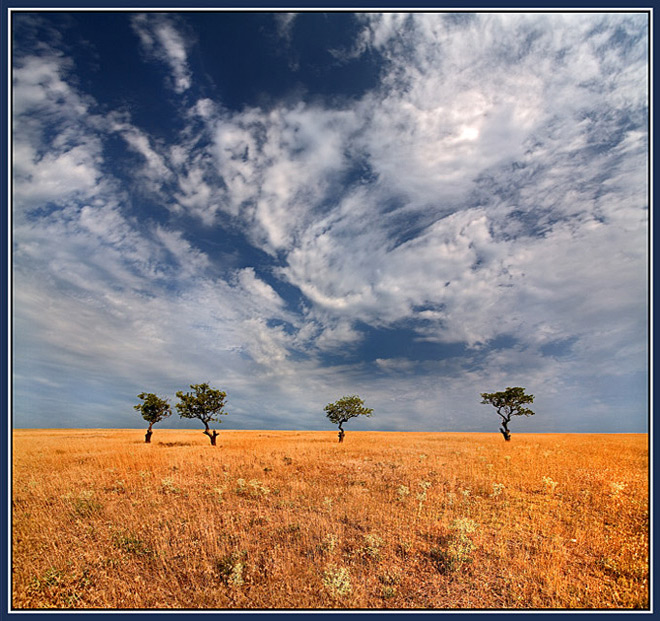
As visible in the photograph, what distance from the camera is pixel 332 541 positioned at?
772cm

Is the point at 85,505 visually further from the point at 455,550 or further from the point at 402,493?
the point at 455,550

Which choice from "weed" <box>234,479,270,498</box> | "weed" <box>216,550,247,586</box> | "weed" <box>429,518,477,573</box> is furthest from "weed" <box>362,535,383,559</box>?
"weed" <box>234,479,270,498</box>

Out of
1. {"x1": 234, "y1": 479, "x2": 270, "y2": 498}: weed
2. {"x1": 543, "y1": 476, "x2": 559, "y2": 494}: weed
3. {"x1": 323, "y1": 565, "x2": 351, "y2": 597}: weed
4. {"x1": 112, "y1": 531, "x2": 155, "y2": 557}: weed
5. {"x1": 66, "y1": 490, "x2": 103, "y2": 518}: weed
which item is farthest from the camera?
{"x1": 543, "y1": 476, "x2": 559, "y2": 494}: weed

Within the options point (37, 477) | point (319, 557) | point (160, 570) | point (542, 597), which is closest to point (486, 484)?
point (542, 597)

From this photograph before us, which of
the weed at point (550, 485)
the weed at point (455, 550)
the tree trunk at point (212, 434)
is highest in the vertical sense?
the tree trunk at point (212, 434)

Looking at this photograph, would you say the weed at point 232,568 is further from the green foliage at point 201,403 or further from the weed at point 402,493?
the green foliage at point 201,403

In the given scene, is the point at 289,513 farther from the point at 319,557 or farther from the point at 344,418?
the point at 344,418

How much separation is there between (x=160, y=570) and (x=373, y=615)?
4788 millimetres

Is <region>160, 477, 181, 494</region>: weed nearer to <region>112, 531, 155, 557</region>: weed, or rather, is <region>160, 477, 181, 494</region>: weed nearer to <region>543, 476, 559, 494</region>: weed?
<region>112, 531, 155, 557</region>: weed

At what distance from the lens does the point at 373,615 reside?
521cm

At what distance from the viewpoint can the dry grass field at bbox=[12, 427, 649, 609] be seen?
20.5ft

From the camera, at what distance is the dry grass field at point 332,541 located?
624 cm

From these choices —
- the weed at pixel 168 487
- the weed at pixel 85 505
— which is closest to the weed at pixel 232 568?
the weed at pixel 85 505

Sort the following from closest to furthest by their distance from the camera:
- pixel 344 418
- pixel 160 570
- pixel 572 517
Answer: pixel 160 570
pixel 572 517
pixel 344 418
